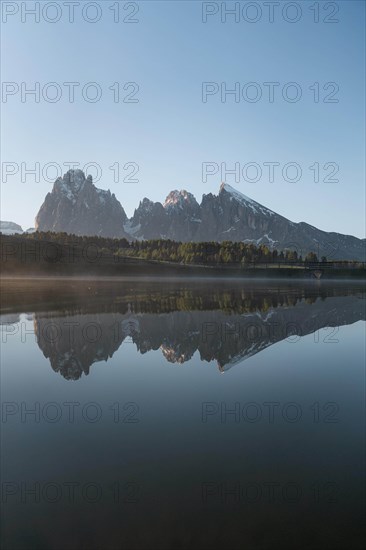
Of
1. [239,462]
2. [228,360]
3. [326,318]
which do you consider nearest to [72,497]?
[239,462]

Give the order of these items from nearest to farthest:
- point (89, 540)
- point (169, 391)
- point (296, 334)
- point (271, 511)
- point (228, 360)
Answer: point (89, 540)
point (271, 511)
point (169, 391)
point (228, 360)
point (296, 334)

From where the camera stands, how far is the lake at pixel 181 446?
882cm

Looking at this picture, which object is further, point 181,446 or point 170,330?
point 170,330

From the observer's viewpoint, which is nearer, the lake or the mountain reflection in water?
the lake

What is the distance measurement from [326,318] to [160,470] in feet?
126

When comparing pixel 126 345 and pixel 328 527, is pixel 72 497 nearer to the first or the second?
pixel 328 527

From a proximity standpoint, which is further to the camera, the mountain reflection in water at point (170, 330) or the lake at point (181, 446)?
the mountain reflection in water at point (170, 330)

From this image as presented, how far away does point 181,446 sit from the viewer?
41.4 feet

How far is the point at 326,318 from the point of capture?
45250 mm

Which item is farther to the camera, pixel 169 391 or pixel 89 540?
pixel 169 391

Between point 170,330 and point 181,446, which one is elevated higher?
point 170,330

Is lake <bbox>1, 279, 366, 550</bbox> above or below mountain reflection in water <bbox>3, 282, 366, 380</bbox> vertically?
below

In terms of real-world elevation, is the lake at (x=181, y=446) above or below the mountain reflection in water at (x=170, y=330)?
below

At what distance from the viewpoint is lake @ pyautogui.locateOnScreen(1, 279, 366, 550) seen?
28.9ft
